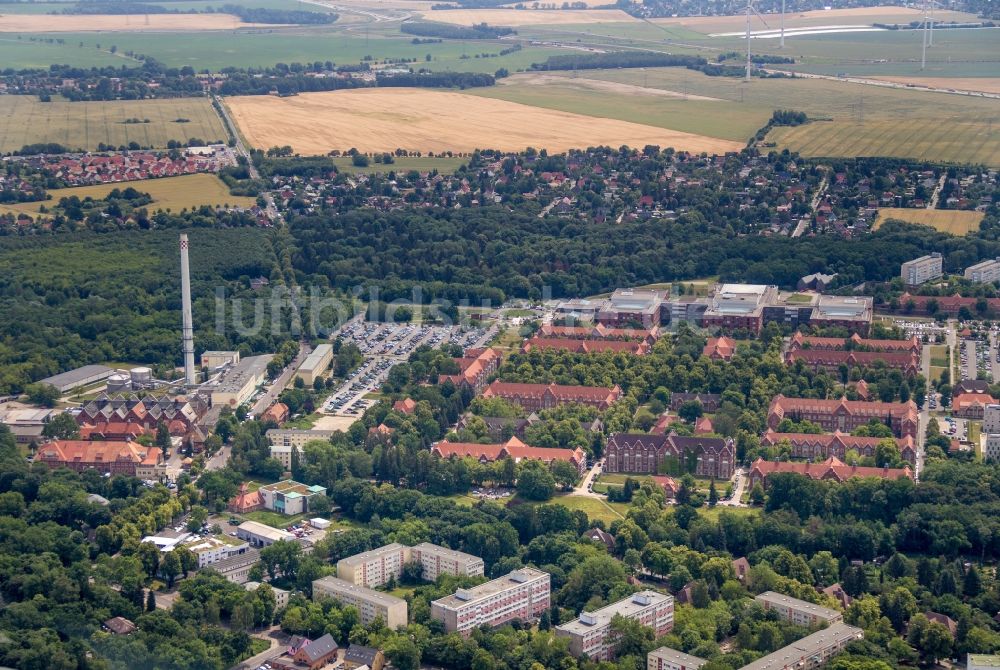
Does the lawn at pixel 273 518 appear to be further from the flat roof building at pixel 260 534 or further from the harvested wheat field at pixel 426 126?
the harvested wheat field at pixel 426 126

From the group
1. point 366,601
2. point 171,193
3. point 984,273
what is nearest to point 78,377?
point 366,601

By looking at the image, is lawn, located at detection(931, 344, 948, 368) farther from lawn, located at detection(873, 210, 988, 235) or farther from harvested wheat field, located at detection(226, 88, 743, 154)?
harvested wheat field, located at detection(226, 88, 743, 154)

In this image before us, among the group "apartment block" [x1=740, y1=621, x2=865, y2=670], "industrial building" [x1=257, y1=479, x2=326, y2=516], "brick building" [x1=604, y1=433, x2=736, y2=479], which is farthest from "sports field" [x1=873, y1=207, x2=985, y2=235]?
"apartment block" [x1=740, y1=621, x2=865, y2=670]

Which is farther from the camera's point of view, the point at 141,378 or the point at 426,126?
the point at 426,126

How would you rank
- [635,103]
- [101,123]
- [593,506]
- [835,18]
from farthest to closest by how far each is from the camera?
[835,18], [635,103], [101,123], [593,506]

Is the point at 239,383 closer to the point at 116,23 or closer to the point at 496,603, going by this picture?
the point at 496,603

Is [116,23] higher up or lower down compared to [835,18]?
lower down

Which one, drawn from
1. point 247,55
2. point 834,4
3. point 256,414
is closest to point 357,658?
point 256,414

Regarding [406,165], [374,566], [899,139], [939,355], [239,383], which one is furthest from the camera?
[406,165]
